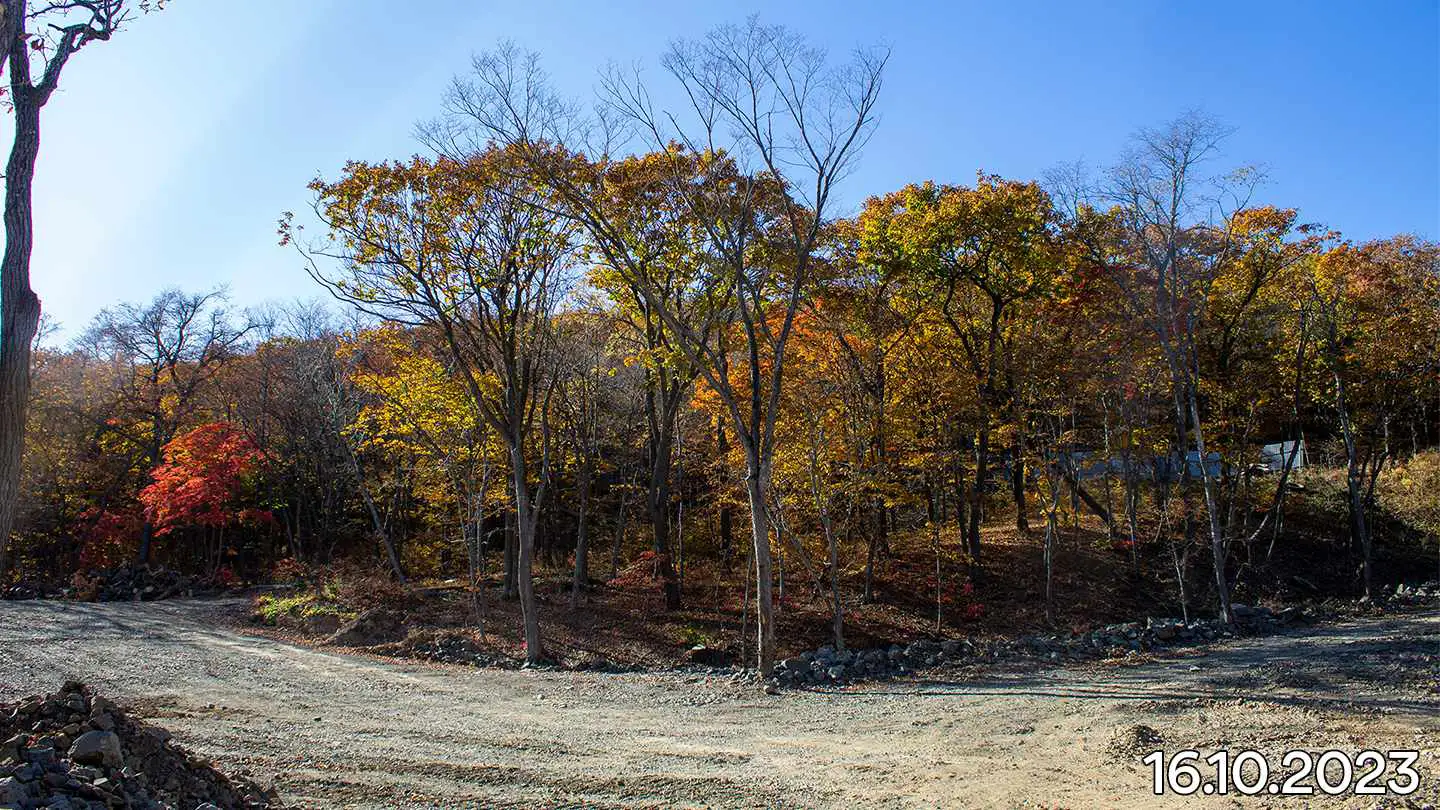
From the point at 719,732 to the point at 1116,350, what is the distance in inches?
548

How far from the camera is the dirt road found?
20.4 ft

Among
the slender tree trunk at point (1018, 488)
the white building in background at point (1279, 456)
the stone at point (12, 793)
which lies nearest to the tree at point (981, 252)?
the slender tree trunk at point (1018, 488)

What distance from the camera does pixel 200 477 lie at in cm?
2373

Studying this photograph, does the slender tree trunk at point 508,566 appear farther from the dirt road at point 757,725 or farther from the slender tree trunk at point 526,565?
the dirt road at point 757,725

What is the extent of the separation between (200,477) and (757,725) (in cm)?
2113

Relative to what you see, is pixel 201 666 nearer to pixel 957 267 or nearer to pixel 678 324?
pixel 678 324

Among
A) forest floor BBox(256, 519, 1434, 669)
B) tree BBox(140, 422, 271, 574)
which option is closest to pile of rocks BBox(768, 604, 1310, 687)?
forest floor BBox(256, 519, 1434, 669)

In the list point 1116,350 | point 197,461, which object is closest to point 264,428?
point 197,461

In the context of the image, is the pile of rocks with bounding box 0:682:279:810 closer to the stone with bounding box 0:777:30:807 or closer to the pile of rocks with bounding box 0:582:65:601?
the stone with bounding box 0:777:30:807

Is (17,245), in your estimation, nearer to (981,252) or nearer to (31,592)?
(981,252)
